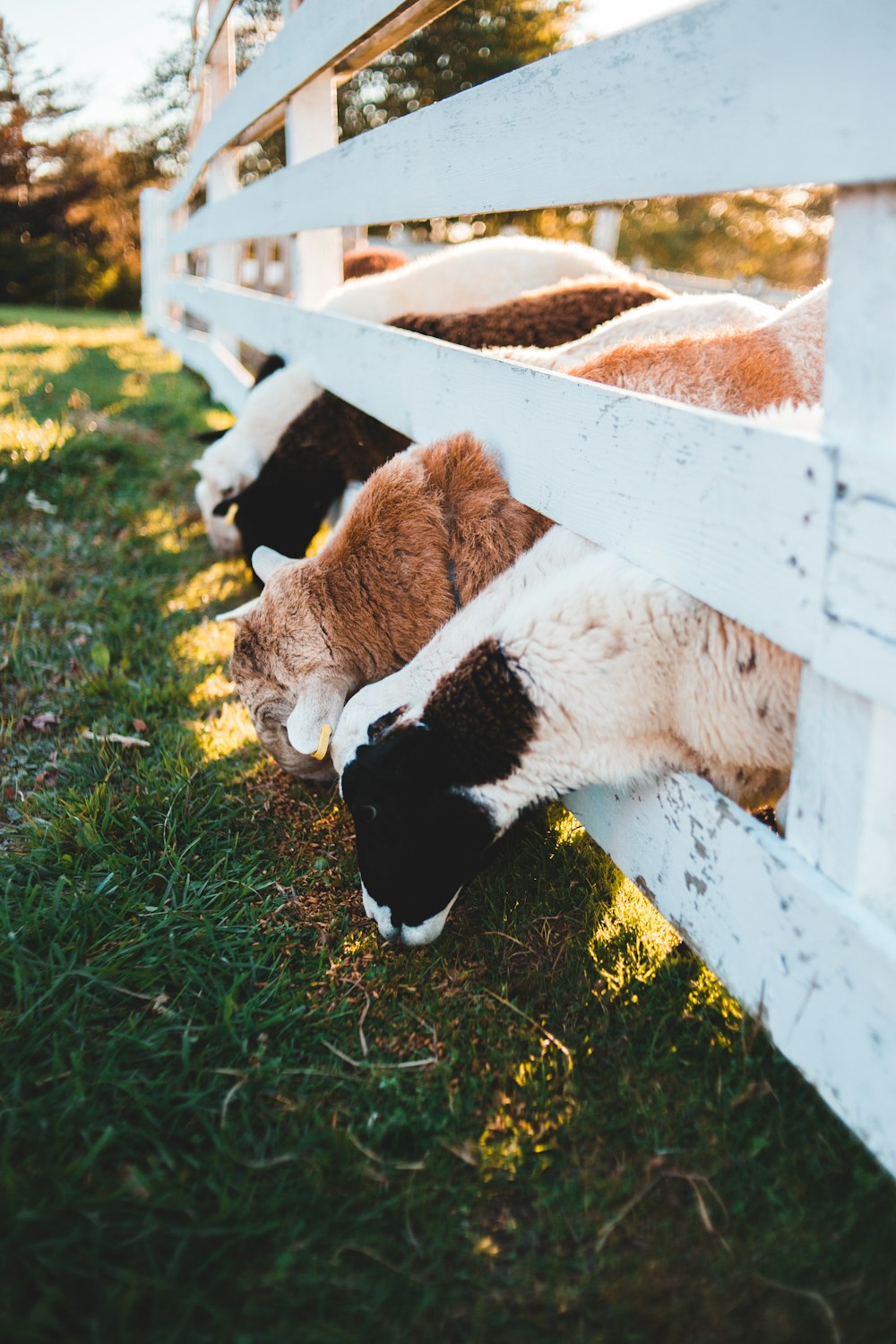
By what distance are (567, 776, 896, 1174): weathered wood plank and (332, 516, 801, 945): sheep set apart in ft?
0.44

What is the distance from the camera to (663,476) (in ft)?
5.59

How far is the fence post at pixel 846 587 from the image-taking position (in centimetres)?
126

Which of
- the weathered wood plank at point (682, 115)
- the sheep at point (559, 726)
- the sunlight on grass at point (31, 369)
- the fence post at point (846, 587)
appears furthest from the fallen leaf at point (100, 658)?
the sunlight on grass at point (31, 369)

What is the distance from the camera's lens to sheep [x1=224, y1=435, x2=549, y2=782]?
2.61 meters

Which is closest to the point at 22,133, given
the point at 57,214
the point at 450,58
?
Answer: the point at 57,214

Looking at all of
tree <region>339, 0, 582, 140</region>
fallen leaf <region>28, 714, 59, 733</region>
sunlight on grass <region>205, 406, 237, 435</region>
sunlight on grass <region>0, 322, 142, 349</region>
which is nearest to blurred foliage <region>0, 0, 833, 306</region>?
tree <region>339, 0, 582, 140</region>

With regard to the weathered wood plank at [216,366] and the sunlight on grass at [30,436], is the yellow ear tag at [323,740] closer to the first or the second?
the sunlight on grass at [30,436]

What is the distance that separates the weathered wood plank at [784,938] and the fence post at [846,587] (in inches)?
2.8

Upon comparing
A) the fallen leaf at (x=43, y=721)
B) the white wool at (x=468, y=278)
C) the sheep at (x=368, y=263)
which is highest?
the sheep at (x=368, y=263)

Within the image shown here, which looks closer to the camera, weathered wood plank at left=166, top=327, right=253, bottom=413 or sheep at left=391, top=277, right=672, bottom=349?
→ sheep at left=391, top=277, right=672, bottom=349

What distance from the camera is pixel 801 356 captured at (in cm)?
253

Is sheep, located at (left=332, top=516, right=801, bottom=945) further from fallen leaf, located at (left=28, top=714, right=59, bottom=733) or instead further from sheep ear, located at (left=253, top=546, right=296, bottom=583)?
fallen leaf, located at (left=28, top=714, right=59, bottom=733)

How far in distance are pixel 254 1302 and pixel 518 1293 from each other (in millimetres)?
390

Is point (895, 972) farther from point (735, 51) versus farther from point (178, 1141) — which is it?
point (735, 51)
